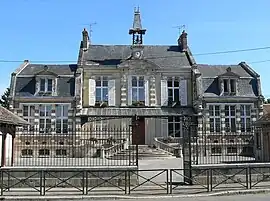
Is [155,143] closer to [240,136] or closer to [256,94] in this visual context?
[240,136]

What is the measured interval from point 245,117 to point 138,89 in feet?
34.5

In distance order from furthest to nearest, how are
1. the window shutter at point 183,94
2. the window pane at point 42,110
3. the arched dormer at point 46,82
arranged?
1. the window shutter at point 183,94
2. the arched dormer at point 46,82
3. the window pane at point 42,110

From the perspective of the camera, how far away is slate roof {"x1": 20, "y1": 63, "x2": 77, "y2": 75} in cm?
3653

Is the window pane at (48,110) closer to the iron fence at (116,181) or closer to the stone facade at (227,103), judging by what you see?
the stone facade at (227,103)

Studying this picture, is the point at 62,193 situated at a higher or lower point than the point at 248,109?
lower

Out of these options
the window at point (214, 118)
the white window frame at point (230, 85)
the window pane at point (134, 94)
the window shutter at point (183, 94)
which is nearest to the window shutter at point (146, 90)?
the window pane at point (134, 94)

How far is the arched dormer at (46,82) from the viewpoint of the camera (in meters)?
35.1

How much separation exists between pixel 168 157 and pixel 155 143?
4885 millimetres

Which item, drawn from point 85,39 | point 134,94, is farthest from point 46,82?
point 134,94

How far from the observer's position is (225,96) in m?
35.4

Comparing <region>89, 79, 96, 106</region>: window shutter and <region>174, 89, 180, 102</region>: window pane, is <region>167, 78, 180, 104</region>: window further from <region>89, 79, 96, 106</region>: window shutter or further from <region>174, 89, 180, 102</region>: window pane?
<region>89, 79, 96, 106</region>: window shutter

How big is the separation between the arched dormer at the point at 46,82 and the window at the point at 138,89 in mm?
7488

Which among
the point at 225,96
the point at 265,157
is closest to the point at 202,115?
the point at 225,96

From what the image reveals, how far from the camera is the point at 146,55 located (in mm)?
39219
